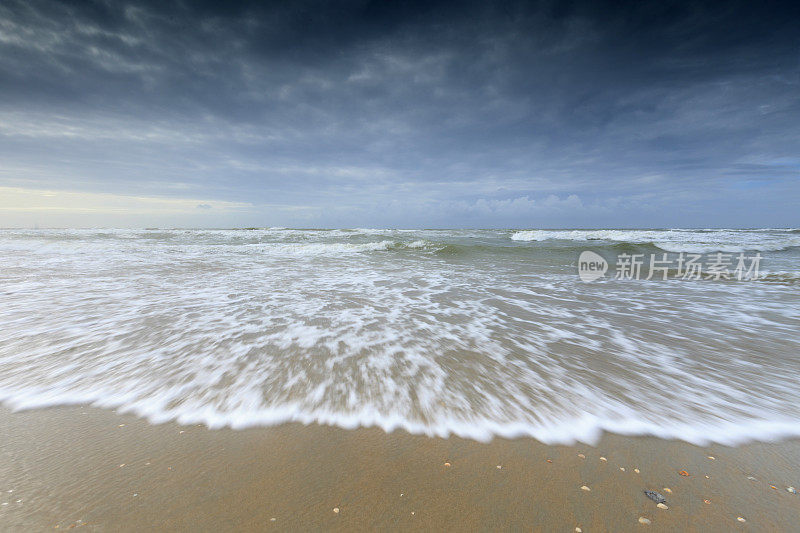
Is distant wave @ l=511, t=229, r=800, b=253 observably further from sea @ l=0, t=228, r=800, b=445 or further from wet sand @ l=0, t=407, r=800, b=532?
wet sand @ l=0, t=407, r=800, b=532

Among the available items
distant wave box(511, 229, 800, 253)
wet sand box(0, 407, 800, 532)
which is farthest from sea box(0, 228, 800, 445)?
distant wave box(511, 229, 800, 253)

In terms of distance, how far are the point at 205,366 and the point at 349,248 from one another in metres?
16.7

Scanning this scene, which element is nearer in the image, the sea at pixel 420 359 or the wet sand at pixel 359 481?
the wet sand at pixel 359 481

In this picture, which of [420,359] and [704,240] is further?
[704,240]

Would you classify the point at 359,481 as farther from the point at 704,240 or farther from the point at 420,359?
the point at 704,240

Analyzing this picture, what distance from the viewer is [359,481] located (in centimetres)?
169

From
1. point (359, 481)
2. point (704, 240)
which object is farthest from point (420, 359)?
point (704, 240)

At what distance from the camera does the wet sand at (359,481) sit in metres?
1.47

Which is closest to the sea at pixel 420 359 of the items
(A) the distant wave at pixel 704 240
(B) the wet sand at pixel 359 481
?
(B) the wet sand at pixel 359 481

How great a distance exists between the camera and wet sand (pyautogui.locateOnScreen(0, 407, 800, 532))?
57.7 inches

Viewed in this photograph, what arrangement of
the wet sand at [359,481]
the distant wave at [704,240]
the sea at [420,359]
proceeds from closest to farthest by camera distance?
the wet sand at [359,481] → the sea at [420,359] → the distant wave at [704,240]

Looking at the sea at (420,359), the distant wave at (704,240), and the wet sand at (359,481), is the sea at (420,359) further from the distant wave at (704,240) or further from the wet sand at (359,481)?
the distant wave at (704,240)

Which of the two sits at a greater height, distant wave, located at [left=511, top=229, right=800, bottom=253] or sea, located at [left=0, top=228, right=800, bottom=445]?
distant wave, located at [left=511, top=229, right=800, bottom=253]

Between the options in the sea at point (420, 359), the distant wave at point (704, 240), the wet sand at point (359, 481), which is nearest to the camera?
the wet sand at point (359, 481)
